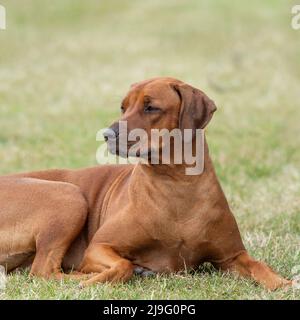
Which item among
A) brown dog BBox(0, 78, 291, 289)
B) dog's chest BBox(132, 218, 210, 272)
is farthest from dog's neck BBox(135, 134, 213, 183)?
dog's chest BBox(132, 218, 210, 272)

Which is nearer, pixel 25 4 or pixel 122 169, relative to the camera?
pixel 122 169

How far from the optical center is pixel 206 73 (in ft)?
57.5

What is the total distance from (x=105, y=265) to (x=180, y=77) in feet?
36.5

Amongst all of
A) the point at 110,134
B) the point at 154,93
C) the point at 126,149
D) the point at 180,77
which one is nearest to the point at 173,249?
the point at 126,149

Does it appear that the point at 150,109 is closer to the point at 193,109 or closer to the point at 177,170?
the point at 193,109

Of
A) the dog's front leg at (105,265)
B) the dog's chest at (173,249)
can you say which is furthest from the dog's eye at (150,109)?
the dog's front leg at (105,265)

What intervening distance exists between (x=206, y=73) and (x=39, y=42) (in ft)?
17.7

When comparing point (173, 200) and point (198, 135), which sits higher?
point (198, 135)

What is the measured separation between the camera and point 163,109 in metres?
5.79

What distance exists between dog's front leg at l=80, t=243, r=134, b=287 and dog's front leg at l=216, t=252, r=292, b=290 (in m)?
0.71

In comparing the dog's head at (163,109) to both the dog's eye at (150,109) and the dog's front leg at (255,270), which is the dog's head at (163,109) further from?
the dog's front leg at (255,270)

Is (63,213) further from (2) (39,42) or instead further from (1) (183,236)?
(2) (39,42)
